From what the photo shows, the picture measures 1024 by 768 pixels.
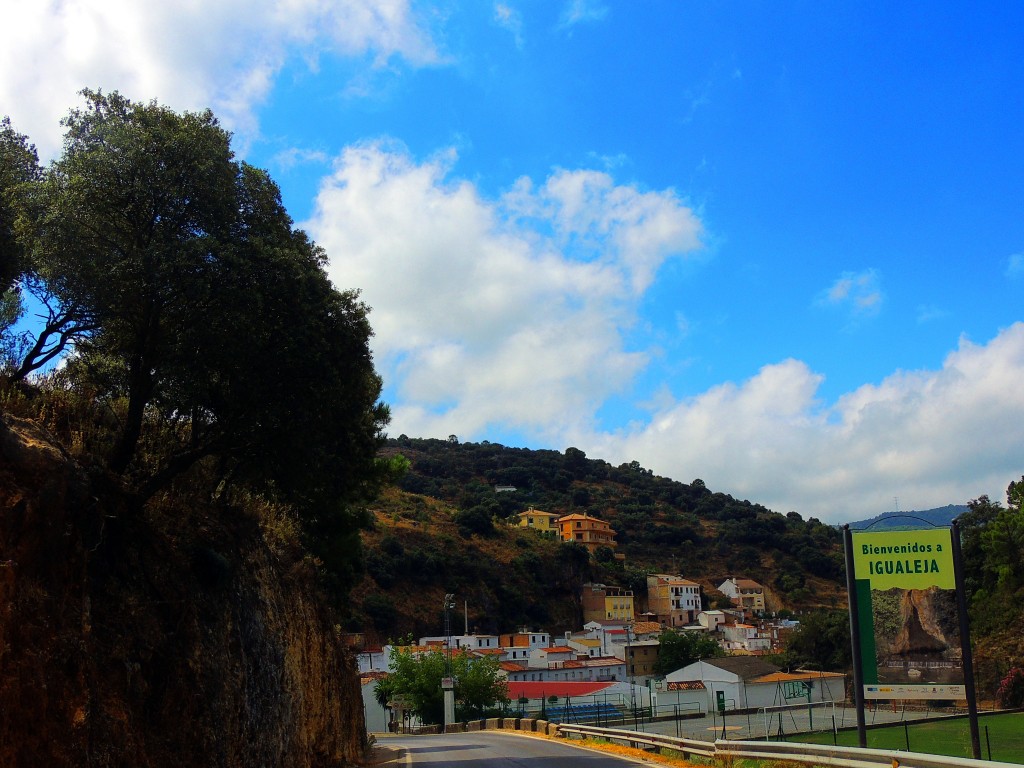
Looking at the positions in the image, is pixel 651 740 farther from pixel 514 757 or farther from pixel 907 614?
pixel 907 614

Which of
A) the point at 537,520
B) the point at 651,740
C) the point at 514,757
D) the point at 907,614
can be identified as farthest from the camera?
the point at 537,520

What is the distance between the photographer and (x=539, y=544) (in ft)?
388

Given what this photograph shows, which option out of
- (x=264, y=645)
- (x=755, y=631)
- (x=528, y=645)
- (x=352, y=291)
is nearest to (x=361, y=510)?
(x=264, y=645)

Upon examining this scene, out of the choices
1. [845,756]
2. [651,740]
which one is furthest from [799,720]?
[845,756]

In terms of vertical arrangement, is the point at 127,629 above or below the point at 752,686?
above

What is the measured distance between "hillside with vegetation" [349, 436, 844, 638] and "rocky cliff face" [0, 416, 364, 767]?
68.2m

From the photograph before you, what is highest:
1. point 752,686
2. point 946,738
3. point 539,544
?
point 539,544

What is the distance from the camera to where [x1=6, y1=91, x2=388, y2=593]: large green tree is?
38.2ft

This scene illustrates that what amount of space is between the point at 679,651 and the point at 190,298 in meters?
89.0

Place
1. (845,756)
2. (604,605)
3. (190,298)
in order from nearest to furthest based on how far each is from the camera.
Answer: (190,298)
(845,756)
(604,605)

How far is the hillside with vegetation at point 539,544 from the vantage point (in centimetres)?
9694

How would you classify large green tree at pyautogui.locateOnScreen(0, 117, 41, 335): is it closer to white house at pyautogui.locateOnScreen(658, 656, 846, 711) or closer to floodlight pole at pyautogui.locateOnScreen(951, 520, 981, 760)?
floodlight pole at pyautogui.locateOnScreen(951, 520, 981, 760)

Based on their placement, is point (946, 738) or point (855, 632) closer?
point (855, 632)

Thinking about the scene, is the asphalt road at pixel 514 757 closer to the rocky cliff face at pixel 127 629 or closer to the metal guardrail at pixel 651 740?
the metal guardrail at pixel 651 740
